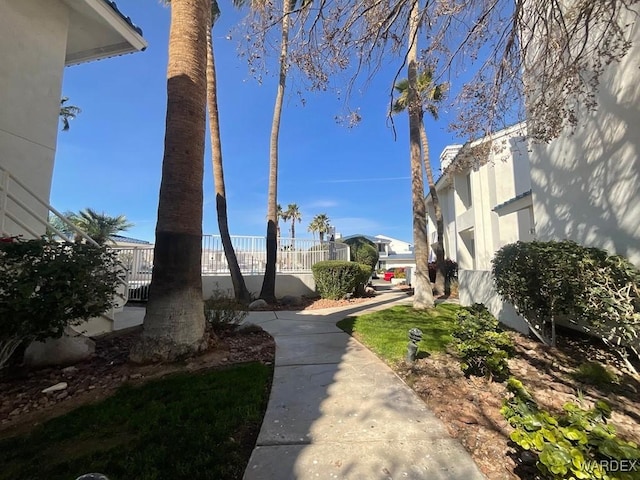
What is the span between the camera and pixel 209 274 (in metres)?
12.6

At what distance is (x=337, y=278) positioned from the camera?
12297mm

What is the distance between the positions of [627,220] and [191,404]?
715 centimetres

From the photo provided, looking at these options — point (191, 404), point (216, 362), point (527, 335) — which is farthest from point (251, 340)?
point (527, 335)

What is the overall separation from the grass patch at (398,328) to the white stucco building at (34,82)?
243 inches

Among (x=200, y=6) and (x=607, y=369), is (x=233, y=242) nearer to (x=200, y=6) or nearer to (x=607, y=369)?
(x=200, y=6)

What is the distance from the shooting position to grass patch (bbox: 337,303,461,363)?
5.67 metres

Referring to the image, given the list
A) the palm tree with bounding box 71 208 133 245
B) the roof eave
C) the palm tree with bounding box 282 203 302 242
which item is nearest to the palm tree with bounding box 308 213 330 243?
the palm tree with bounding box 282 203 302 242

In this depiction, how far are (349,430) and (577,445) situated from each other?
68.5 inches

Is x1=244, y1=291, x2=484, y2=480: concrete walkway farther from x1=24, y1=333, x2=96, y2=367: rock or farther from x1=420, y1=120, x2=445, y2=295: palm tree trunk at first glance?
x1=420, y1=120, x2=445, y2=295: palm tree trunk

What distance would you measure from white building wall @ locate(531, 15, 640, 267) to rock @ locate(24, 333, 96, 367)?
28.7 feet

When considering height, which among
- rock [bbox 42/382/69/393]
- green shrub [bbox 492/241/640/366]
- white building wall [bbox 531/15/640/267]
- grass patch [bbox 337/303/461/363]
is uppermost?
white building wall [bbox 531/15/640/267]

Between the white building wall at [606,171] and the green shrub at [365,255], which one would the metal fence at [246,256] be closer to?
the green shrub at [365,255]

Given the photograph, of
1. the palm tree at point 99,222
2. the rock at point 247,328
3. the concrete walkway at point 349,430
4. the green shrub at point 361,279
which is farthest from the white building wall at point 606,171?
the palm tree at point 99,222

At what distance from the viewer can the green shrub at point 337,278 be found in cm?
1231
